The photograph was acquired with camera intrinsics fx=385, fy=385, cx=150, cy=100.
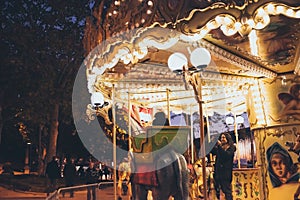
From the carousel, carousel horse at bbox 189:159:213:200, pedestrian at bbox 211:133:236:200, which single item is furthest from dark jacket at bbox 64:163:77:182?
pedestrian at bbox 211:133:236:200

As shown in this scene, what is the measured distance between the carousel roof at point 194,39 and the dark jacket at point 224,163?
129 cm

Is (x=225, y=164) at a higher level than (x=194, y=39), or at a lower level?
lower

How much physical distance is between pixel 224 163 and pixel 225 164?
3cm

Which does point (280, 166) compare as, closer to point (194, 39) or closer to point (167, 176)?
point (167, 176)

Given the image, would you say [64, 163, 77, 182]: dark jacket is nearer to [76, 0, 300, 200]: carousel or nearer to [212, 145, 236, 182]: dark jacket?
[76, 0, 300, 200]: carousel

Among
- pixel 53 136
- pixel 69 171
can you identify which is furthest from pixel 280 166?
pixel 53 136

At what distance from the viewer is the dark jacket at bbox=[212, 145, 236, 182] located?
7324 mm

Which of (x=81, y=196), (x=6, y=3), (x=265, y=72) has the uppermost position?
(x=6, y=3)

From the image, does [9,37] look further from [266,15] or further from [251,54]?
[266,15]

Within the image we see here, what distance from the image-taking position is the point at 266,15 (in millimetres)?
4070

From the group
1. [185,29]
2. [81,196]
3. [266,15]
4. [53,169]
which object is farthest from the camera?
[53,169]

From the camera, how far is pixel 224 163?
24.2 ft

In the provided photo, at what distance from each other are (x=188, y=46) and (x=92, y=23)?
190 cm

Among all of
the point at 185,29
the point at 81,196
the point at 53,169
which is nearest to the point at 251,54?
the point at 185,29
